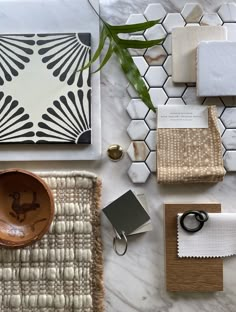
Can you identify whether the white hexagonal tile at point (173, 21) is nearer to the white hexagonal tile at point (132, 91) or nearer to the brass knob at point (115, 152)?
the white hexagonal tile at point (132, 91)

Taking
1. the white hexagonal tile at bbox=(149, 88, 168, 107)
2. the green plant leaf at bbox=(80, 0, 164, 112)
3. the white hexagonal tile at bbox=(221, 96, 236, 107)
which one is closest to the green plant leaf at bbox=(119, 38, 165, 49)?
the green plant leaf at bbox=(80, 0, 164, 112)

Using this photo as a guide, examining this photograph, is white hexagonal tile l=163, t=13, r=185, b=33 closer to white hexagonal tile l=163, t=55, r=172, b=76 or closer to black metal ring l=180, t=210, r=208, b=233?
white hexagonal tile l=163, t=55, r=172, b=76

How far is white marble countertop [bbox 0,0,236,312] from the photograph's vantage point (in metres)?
1.06

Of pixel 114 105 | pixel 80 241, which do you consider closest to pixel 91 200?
pixel 80 241

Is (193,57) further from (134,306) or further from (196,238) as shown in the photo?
(134,306)

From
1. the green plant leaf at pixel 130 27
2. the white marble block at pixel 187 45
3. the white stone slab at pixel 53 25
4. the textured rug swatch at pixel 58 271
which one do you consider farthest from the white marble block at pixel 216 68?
the textured rug swatch at pixel 58 271

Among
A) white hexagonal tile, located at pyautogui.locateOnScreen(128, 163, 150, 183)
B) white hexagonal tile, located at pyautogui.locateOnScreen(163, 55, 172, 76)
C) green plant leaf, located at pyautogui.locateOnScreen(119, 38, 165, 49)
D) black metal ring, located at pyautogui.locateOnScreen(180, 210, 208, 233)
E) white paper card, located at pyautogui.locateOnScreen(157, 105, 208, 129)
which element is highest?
green plant leaf, located at pyautogui.locateOnScreen(119, 38, 165, 49)

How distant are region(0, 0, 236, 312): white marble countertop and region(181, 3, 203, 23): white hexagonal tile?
2 centimetres

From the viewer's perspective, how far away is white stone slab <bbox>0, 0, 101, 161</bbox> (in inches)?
41.6

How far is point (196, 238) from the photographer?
1.04 m

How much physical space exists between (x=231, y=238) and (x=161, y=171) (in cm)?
23

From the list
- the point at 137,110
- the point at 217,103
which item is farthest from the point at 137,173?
the point at 217,103

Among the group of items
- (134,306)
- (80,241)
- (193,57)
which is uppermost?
(193,57)

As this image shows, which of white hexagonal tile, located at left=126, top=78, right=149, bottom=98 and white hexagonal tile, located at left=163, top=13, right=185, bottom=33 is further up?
white hexagonal tile, located at left=163, top=13, right=185, bottom=33
